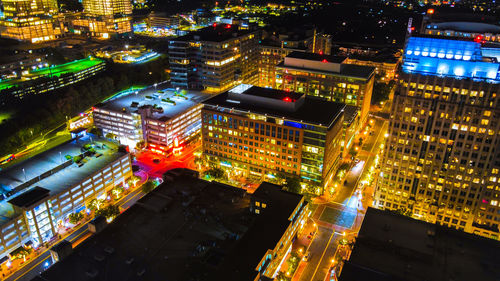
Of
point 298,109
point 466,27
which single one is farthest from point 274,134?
point 466,27

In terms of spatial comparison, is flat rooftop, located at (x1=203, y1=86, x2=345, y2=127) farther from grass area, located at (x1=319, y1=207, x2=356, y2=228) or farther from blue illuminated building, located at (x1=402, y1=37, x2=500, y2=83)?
blue illuminated building, located at (x1=402, y1=37, x2=500, y2=83)

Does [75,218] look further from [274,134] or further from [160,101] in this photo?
[160,101]

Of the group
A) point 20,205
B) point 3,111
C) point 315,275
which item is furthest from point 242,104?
point 3,111

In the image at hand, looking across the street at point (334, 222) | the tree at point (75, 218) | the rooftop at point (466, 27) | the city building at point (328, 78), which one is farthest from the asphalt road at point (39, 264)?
the rooftop at point (466, 27)

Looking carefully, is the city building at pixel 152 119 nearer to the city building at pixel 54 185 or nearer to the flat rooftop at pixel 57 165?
the flat rooftop at pixel 57 165

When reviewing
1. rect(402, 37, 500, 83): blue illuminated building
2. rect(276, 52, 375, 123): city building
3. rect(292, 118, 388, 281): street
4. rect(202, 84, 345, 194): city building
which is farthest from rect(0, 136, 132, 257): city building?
rect(402, 37, 500, 83): blue illuminated building

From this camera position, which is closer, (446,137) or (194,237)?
(194,237)
